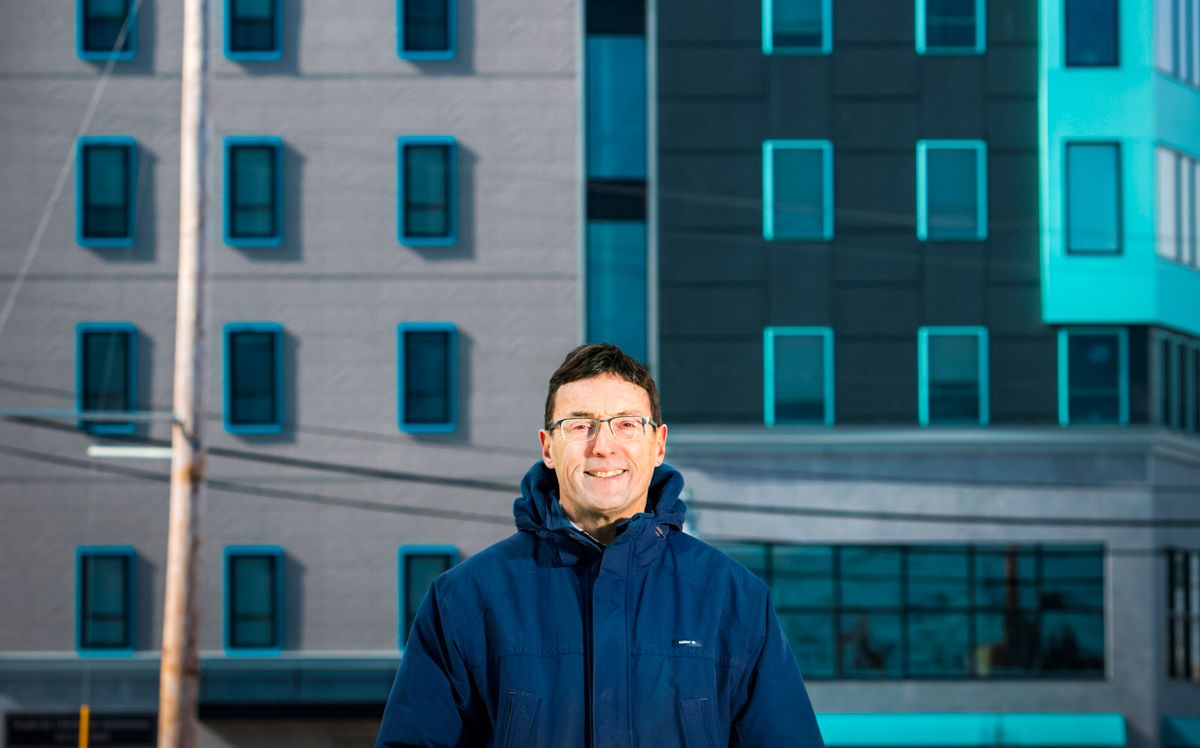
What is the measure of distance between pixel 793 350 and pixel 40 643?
372 inches

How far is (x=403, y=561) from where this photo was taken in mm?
18453

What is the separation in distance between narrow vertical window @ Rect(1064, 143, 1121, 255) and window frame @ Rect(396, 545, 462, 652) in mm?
8024

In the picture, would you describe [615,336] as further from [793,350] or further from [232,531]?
[232,531]

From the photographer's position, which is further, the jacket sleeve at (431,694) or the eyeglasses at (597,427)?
the eyeglasses at (597,427)

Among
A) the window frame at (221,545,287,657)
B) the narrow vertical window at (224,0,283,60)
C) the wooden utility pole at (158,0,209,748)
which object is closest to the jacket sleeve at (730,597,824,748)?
the wooden utility pole at (158,0,209,748)

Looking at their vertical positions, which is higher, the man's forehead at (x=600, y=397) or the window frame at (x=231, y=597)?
the man's forehead at (x=600, y=397)

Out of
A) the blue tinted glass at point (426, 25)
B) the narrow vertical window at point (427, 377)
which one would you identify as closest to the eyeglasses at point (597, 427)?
the narrow vertical window at point (427, 377)

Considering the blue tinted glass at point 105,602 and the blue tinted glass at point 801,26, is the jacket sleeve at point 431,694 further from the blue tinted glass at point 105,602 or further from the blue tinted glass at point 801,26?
the blue tinted glass at point 105,602

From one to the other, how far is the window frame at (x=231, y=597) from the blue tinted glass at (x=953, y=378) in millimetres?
7814

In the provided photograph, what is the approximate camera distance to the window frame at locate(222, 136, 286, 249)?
18750 mm

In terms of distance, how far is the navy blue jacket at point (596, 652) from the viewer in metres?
2.79

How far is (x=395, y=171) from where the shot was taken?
61.6 ft

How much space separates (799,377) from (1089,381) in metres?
3.41

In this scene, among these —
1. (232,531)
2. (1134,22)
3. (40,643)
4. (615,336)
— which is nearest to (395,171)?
(615,336)
